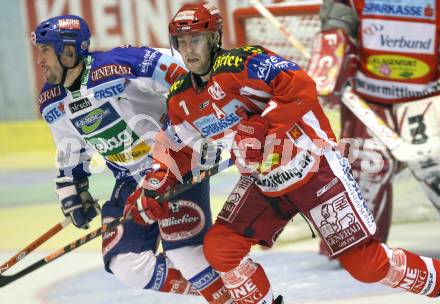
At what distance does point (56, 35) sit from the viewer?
4.00 metres

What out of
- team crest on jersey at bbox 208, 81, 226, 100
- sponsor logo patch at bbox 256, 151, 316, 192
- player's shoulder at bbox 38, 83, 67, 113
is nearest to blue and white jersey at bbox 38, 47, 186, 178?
player's shoulder at bbox 38, 83, 67, 113

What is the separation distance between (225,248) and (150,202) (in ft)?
Result: 1.21

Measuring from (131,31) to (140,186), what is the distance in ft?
19.1

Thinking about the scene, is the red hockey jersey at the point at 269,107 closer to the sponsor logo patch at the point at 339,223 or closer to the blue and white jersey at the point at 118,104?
Answer: the sponsor logo patch at the point at 339,223

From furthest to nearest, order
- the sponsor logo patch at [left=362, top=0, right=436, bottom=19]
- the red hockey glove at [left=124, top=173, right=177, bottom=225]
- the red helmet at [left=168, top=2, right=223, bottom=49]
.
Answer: the sponsor logo patch at [left=362, top=0, right=436, bottom=19], the red hockey glove at [left=124, top=173, right=177, bottom=225], the red helmet at [left=168, top=2, right=223, bottom=49]

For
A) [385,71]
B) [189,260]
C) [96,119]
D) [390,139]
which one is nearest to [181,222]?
[189,260]

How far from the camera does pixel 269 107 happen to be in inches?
139

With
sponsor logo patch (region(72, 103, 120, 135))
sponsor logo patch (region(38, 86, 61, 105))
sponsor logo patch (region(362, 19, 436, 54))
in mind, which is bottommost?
sponsor logo patch (region(362, 19, 436, 54))

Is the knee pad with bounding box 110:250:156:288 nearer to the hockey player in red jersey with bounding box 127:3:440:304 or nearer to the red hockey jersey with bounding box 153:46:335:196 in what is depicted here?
the hockey player in red jersey with bounding box 127:3:440:304

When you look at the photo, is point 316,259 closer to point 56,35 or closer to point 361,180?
point 361,180

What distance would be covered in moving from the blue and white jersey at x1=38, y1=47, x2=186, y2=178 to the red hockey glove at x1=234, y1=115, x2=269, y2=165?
58 cm

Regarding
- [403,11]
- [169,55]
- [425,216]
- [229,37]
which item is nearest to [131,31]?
[229,37]

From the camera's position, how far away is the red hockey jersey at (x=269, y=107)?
11.6 feet

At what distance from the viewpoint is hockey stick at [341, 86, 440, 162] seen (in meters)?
4.98
